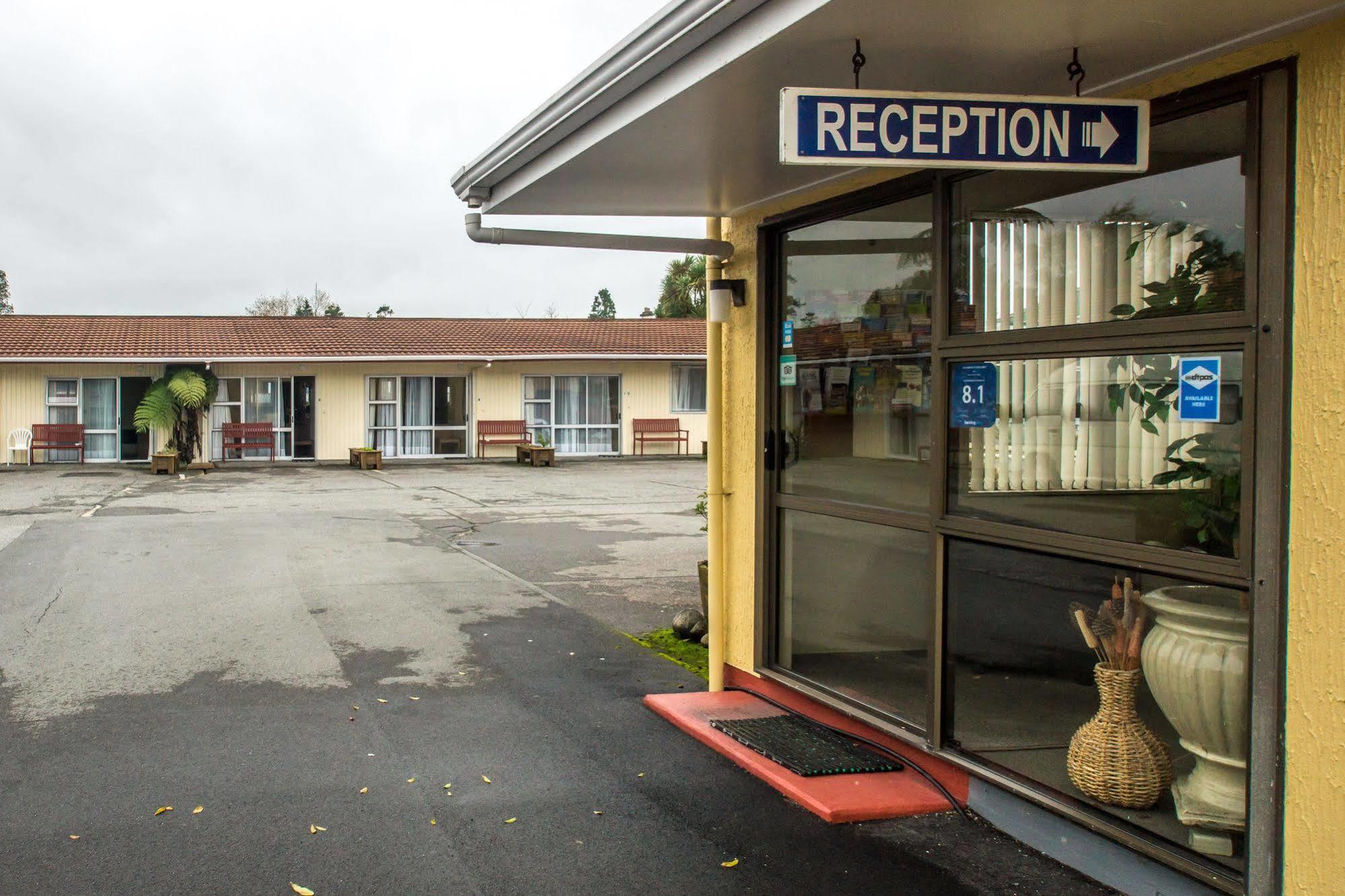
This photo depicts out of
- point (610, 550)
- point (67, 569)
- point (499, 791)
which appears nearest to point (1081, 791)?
point (499, 791)

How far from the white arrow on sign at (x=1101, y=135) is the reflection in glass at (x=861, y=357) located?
1364 mm

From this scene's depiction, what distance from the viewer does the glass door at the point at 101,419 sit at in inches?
1151

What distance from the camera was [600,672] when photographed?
7355 mm

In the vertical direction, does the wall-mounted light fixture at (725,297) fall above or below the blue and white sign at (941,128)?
below

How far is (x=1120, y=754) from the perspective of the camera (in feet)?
13.4

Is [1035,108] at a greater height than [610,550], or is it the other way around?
[1035,108]

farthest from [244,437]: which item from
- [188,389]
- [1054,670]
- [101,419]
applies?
[1054,670]

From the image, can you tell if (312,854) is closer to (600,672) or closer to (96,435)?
(600,672)

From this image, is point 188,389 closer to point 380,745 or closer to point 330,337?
point 330,337

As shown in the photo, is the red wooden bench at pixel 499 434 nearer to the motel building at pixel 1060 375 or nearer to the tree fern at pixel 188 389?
the tree fern at pixel 188 389

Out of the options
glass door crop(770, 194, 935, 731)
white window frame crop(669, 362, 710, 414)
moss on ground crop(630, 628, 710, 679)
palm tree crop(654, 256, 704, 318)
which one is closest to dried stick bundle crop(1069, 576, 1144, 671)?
glass door crop(770, 194, 935, 731)

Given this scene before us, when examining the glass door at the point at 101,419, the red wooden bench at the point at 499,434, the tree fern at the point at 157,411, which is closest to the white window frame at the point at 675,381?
the red wooden bench at the point at 499,434

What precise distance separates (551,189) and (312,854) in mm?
3553

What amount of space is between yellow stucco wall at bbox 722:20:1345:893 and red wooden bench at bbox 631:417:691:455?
96.1 ft
